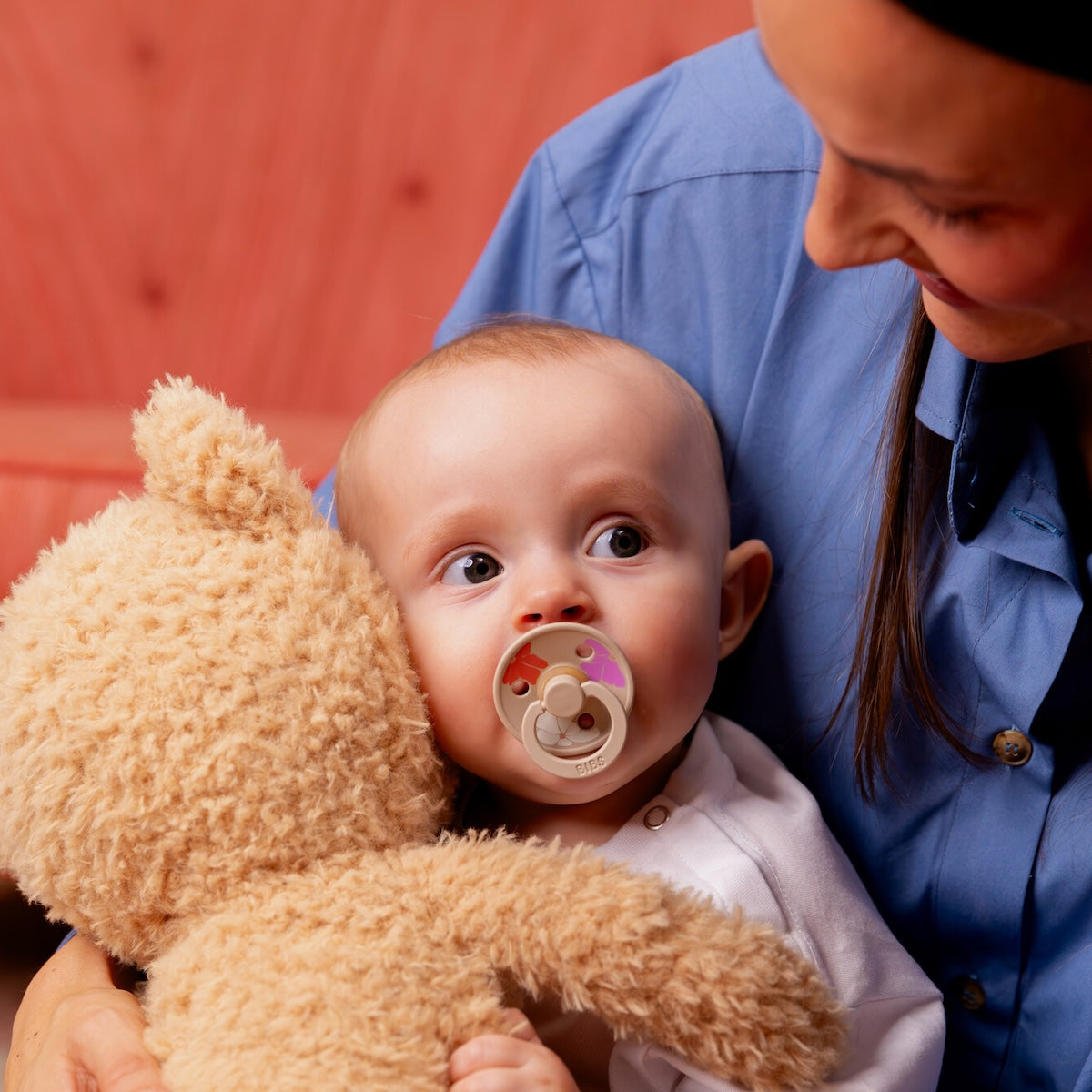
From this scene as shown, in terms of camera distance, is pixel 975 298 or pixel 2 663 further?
pixel 2 663

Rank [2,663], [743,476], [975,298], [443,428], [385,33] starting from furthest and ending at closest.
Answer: [385,33]
[743,476]
[443,428]
[2,663]
[975,298]

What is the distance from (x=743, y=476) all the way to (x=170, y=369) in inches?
43.3

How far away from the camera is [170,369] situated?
1.79 metres

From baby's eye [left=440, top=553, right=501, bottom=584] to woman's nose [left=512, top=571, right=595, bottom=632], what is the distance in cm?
5

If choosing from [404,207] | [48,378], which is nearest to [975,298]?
[404,207]

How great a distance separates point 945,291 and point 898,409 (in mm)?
210

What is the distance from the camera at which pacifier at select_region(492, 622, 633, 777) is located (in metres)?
0.73

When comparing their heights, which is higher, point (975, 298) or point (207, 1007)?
point (975, 298)

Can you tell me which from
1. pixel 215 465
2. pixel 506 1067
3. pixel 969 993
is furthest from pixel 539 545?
pixel 969 993

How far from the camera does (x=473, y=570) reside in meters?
0.79

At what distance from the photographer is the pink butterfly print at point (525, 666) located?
0.74 m

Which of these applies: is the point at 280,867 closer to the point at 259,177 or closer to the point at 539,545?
the point at 539,545

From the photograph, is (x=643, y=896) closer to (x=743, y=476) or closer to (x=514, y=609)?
(x=514, y=609)

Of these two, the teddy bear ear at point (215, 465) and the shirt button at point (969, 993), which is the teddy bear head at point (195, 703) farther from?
the shirt button at point (969, 993)
